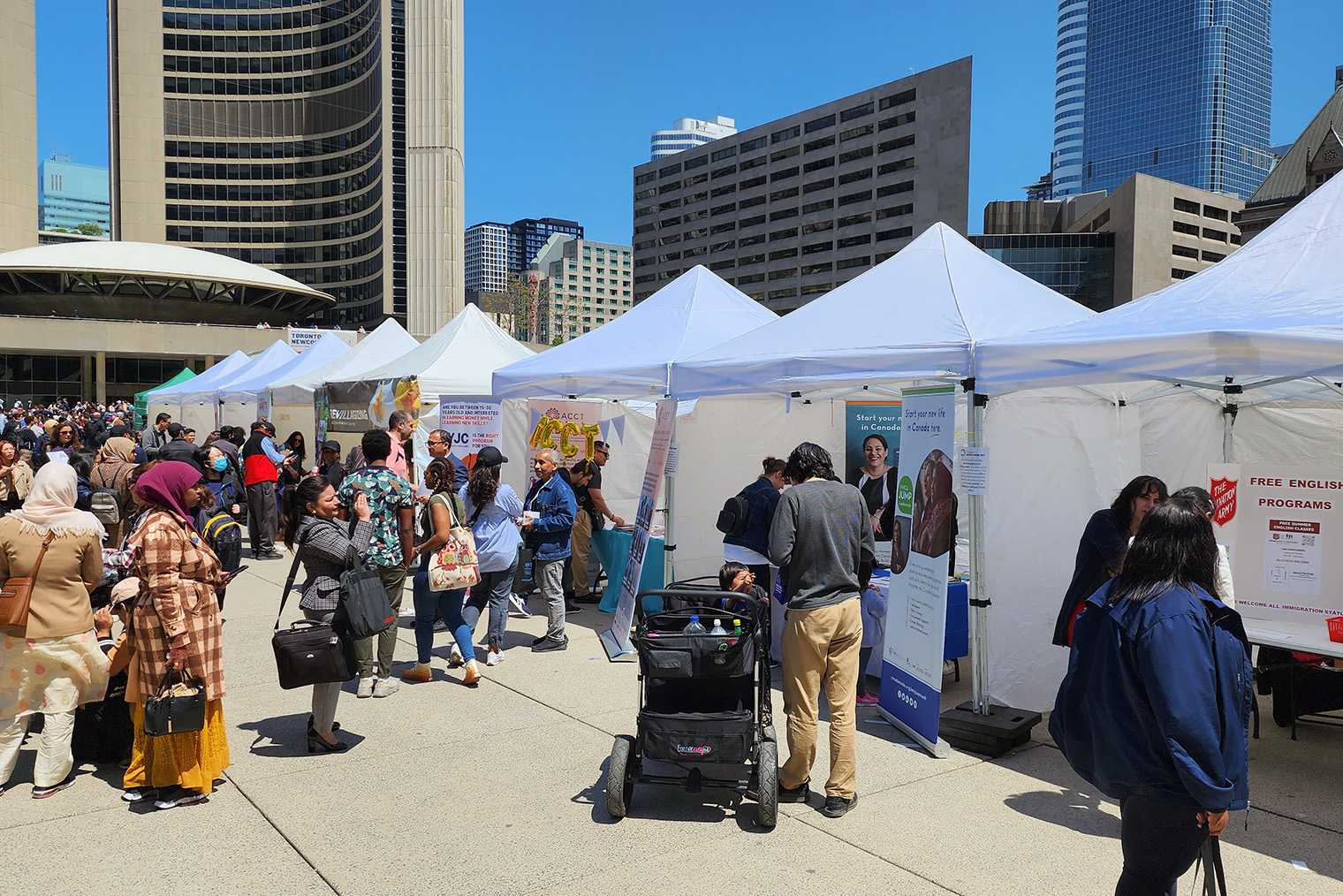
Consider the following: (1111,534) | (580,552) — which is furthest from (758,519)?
(580,552)

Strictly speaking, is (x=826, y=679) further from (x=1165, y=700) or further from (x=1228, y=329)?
(x=1228, y=329)

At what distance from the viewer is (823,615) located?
428 centimetres

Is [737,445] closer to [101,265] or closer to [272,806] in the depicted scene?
[272,806]

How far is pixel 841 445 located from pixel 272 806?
6860 millimetres

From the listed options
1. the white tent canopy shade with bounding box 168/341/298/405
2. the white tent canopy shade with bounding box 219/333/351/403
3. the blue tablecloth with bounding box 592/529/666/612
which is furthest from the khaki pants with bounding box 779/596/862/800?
the white tent canopy shade with bounding box 168/341/298/405

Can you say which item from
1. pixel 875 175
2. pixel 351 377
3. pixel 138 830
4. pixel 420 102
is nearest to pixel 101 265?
pixel 420 102

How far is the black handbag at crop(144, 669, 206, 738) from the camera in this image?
14.0ft

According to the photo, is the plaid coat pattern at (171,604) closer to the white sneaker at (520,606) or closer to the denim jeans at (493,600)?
the denim jeans at (493,600)

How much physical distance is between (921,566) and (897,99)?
→ 109 m

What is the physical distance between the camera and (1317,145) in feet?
276

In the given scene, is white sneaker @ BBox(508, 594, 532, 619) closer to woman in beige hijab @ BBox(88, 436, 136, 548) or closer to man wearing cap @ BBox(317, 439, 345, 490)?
man wearing cap @ BBox(317, 439, 345, 490)

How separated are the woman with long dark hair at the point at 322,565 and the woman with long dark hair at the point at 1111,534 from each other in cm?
436

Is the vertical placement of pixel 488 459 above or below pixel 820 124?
below

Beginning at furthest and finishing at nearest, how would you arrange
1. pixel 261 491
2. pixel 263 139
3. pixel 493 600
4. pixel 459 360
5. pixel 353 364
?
1. pixel 263 139
2. pixel 353 364
3. pixel 261 491
4. pixel 459 360
5. pixel 493 600
